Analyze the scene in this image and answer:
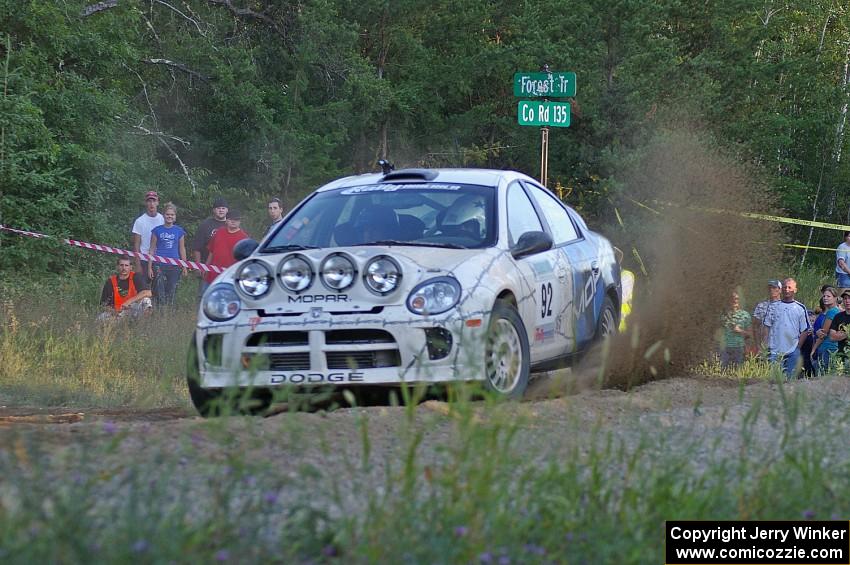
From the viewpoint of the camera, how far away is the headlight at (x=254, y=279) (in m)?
7.64

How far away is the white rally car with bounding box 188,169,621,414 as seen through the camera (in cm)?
739

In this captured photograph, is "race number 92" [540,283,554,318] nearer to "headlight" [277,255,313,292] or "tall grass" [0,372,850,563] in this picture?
"headlight" [277,255,313,292]

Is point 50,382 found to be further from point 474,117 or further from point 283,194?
point 474,117

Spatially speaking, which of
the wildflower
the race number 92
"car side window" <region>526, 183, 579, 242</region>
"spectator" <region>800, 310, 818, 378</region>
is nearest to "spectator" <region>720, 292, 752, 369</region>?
→ "spectator" <region>800, 310, 818, 378</region>

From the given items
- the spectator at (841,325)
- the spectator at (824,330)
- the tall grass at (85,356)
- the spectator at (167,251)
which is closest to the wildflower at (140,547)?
the tall grass at (85,356)

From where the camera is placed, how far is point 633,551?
389 centimetres

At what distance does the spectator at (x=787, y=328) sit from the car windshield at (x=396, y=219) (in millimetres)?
7459

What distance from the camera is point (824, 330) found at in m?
15.1

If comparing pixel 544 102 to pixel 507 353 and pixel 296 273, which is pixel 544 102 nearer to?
pixel 507 353

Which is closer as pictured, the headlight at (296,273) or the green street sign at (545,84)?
the headlight at (296,273)

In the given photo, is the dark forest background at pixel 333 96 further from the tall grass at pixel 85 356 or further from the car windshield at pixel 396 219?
the car windshield at pixel 396 219

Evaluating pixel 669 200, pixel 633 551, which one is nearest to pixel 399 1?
pixel 669 200

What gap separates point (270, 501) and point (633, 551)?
3.60 ft

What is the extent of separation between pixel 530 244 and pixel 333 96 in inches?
916
